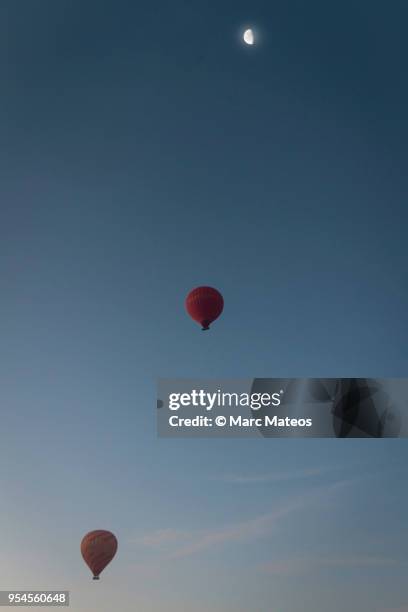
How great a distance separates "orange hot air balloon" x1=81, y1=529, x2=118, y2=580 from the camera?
29688 mm

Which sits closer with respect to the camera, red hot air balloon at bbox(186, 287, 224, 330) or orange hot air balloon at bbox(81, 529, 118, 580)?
red hot air balloon at bbox(186, 287, 224, 330)

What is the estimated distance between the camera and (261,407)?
24.2m

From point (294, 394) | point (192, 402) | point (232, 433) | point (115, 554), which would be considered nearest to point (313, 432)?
point (294, 394)

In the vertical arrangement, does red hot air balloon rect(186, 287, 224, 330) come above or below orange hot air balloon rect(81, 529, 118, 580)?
above

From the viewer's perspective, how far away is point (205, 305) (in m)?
28.7

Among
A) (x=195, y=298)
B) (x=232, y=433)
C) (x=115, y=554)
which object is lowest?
(x=115, y=554)

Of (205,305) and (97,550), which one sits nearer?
(205,305)

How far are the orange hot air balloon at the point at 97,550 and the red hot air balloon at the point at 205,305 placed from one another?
12419 millimetres

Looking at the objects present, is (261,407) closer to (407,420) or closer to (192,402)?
(192,402)

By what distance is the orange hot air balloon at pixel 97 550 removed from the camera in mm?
29688

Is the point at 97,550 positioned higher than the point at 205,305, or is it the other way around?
the point at 205,305

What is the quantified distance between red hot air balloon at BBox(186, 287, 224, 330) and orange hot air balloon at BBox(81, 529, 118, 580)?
12419 mm

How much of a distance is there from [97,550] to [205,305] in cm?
1393

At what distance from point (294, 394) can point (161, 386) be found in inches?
225
